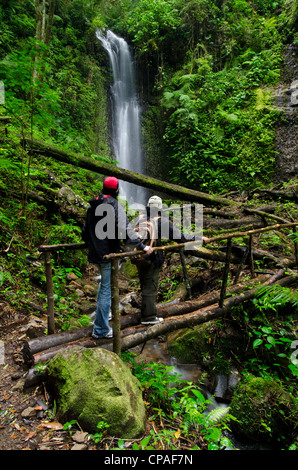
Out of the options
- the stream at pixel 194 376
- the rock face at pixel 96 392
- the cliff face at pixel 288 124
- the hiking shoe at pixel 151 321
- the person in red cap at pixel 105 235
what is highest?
the cliff face at pixel 288 124

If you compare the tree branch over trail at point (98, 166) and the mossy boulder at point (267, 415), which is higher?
the tree branch over trail at point (98, 166)

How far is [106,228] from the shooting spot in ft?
10.6

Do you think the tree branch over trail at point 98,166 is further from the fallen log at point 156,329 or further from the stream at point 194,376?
the stream at point 194,376

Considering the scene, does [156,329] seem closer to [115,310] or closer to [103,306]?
[103,306]

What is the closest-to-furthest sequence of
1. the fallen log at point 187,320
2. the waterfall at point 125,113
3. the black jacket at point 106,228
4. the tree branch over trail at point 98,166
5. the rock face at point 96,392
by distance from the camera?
the rock face at point 96,392
the black jacket at point 106,228
the fallen log at point 187,320
the tree branch over trail at point 98,166
the waterfall at point 125,113

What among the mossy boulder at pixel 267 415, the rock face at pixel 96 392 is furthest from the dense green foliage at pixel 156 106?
the rock face at pixel 96 392

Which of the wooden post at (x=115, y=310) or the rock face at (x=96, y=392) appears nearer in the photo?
the rock face at (x=96, y=392)

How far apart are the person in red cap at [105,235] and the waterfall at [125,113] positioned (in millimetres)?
11108

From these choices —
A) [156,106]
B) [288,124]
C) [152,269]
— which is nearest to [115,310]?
[152,269]

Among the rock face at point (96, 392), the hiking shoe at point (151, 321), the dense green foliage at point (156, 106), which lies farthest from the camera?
the dense green foliage at point (156, 106)

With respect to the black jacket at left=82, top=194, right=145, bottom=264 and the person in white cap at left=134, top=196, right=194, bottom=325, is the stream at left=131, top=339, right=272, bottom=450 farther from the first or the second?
the black jacket at left=82, top=194, right=145, bottom=264

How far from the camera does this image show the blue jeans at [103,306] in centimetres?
322

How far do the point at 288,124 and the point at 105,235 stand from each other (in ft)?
36.3

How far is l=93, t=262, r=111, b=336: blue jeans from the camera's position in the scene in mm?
3225
